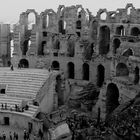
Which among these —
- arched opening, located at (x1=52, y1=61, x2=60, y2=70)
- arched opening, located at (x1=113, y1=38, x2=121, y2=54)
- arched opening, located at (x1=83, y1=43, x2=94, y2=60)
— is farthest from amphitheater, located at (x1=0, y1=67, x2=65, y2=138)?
arched opening, located at (x1=113, y1=38, x2=121, y2=54)

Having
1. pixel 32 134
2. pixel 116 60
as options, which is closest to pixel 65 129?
pixel 32 134

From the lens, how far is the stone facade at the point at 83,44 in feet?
121

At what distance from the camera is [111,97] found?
36.3 meters

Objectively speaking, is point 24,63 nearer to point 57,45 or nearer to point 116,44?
point 57,45

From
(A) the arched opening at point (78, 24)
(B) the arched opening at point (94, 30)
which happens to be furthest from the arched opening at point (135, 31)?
(A) the arched opening at point (78, 24)

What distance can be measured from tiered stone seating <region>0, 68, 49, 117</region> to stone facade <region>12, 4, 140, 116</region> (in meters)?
4.90

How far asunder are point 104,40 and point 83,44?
2872 mm

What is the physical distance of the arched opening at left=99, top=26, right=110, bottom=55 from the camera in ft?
143

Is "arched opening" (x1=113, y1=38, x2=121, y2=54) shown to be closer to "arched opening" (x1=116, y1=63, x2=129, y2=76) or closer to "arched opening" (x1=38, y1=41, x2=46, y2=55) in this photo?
"arched opening" (x1=116, y1=63, x2=129, y2=76)

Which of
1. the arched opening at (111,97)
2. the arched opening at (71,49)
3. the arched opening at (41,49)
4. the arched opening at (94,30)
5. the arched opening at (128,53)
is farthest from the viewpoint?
the arched opening at (41,49)

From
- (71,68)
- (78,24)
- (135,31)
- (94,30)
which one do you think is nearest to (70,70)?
(71,68)

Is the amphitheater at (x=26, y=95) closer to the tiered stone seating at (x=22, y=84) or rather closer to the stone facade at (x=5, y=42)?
the tiered stone seating at (x=22, y=84)

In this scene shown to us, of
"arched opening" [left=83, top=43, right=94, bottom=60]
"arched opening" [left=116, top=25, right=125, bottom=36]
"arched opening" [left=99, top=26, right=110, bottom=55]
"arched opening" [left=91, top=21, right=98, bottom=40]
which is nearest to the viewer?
"arched opening" [left=116, top=25, right=125, bottom=36]

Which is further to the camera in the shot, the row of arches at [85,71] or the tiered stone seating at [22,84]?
the row of arches at [85,71]
